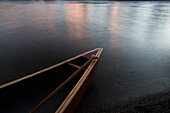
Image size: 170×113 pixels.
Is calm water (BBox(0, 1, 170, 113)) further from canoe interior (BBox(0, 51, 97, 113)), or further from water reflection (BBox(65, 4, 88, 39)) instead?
water reflection (BBox(65, 4, 88, 39))

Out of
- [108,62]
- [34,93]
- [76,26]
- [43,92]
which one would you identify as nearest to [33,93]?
[34,93]

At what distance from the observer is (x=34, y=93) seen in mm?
3533

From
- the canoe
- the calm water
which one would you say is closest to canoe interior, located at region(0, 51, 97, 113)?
the canoe

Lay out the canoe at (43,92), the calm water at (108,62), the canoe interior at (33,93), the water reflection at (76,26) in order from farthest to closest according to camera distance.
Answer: the water reflection at (76,26) → the calm water at (108,62) → the canoe interior at (33,93) → the canoe at (43,92)

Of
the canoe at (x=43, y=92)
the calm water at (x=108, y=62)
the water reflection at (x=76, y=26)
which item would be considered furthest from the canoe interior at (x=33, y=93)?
the water reflection at (x=76, y=26)

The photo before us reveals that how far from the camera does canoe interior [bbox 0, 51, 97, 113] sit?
307 cm

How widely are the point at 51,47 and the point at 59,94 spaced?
5.05 meters

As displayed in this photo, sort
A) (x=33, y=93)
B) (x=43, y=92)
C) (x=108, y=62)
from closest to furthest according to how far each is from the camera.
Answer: (x=33, y=93), (x=43, y=92), (x=108, y=62)

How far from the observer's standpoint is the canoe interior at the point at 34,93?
307 centimetres

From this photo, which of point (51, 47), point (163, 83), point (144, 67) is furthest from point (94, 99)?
point (51, 47)

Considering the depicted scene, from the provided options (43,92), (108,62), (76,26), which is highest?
(76,26)

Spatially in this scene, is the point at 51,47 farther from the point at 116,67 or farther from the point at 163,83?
the point at 163,83

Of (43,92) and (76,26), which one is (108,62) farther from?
(76,26)

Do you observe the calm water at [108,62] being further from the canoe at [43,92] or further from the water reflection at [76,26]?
the water reflection at [76,26]
